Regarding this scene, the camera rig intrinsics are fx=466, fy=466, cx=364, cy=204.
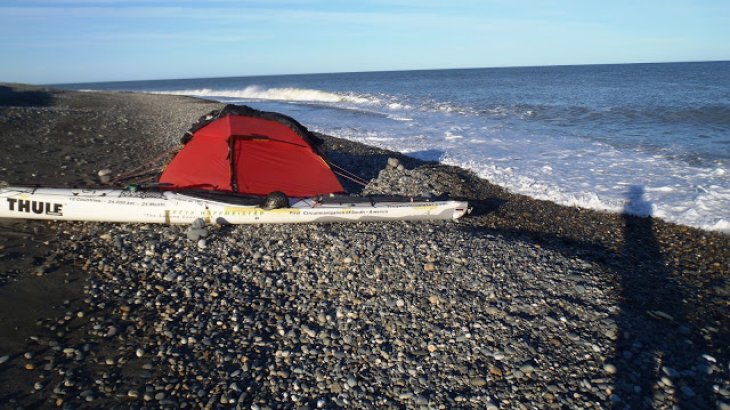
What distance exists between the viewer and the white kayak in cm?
840

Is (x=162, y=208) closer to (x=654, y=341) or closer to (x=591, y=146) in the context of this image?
(x=654, y=341)

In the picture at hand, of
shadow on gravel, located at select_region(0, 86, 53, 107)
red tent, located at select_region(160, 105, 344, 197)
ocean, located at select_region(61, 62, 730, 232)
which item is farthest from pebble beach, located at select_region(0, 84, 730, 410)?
shadow on gravel, located at select_region(0, 86, 53, 107)

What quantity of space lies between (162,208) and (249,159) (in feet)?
6.37

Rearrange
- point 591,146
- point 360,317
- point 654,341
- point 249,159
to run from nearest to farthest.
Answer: point 654,341 → point 360,317 → point 249,159 → point 591,146

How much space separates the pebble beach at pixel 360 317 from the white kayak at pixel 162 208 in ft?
0.78

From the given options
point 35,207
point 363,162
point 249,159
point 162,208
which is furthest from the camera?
point 363,162

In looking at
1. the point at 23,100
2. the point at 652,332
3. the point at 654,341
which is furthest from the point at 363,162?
the point at 23,100

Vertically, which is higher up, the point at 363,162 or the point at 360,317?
the point at 363,162

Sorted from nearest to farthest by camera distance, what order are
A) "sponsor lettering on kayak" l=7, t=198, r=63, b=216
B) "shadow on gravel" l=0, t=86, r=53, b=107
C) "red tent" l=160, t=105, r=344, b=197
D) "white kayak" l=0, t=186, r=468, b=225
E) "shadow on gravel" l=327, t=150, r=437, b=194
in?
"sponsor lettering on kayak" l=7, t=198, r=63, b=216, "white kayak" l=0, t=186, r=468, b=225, "red tent" l=160, t=105, r=344, b=197, "shadow on gravel" l=327, t=150, r=437, b=194, "shadow on gravel" l=0, t=86, r=53, b=107

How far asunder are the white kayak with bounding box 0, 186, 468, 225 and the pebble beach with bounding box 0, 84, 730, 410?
239 mm

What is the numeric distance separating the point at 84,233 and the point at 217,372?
483cm

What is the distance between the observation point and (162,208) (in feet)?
28.3

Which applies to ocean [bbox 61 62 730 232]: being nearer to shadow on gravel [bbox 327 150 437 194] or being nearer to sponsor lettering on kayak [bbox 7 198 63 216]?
shadow on gravel [bbox 327 150 437 194]

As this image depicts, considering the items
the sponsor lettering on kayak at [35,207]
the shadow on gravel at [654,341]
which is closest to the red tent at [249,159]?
the sponsor lettering on kayak at [35,207]
